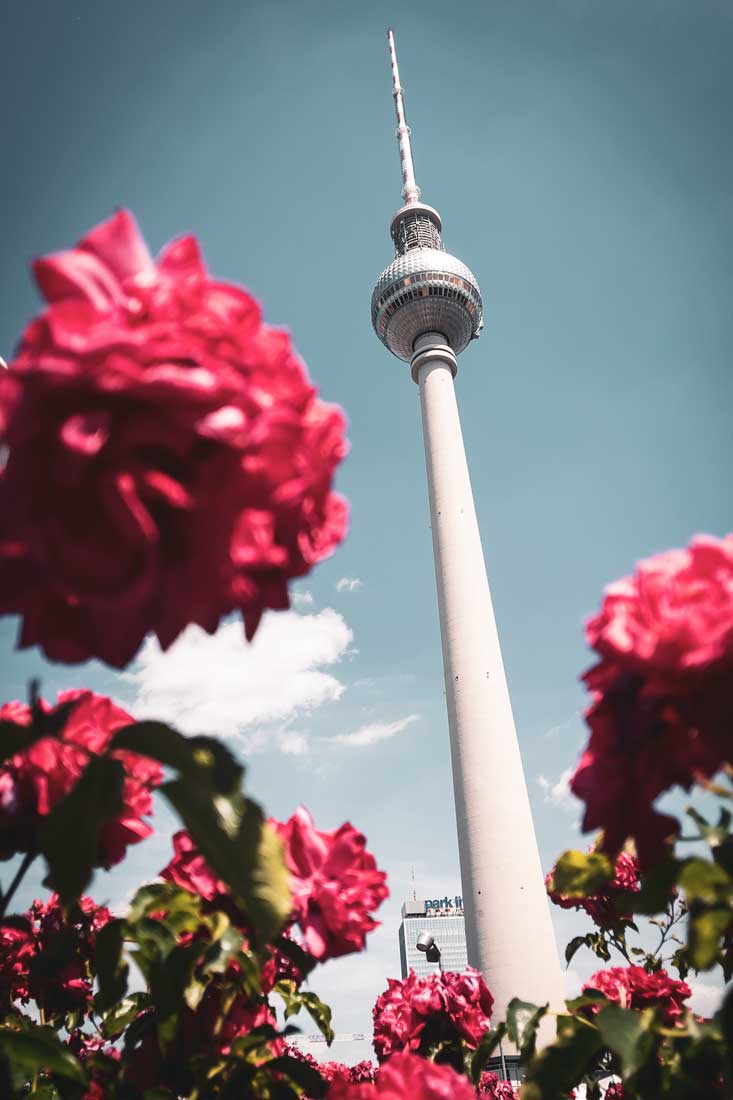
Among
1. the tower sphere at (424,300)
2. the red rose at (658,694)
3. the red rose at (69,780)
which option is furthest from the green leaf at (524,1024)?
the tower sphere at (424,300)

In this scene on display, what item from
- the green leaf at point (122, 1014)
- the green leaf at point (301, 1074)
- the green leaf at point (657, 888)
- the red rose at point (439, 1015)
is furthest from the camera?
the red rose at point (439, 1015)

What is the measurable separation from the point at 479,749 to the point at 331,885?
2538 cm

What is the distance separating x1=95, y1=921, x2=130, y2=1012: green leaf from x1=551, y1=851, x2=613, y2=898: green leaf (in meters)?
1.08

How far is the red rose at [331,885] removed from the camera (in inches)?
68.7

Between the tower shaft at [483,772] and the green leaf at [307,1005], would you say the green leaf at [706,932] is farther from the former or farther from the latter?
the tower shaft at [483,772]

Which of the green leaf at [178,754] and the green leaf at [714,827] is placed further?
the green leaf at [714,827]

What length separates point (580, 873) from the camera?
1763mm

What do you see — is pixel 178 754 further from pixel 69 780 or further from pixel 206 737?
pixel 69 780

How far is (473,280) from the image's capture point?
42281mm

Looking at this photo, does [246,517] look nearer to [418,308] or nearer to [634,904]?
[634,904]

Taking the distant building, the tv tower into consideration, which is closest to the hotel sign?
the distant building

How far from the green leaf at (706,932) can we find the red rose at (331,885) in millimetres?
808

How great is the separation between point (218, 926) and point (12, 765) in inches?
24.7

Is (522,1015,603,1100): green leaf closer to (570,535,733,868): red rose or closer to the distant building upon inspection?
(570,535,733,868): red rose
